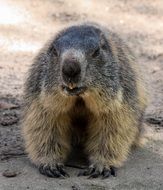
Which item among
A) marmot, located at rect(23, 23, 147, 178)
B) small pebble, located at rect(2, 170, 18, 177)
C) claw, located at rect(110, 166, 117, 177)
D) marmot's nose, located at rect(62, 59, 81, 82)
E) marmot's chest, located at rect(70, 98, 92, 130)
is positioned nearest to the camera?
marmot's nose, located at rect(62, 59, 81, 82)

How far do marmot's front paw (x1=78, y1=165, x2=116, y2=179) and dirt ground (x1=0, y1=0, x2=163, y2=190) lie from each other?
0.08 m

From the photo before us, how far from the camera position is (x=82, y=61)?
18.9ft

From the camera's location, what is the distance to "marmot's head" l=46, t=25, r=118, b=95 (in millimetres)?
5656

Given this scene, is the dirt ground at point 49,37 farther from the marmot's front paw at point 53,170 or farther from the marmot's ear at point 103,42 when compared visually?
the marmot's ear at point 103,42

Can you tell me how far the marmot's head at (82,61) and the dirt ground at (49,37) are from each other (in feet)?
2.88

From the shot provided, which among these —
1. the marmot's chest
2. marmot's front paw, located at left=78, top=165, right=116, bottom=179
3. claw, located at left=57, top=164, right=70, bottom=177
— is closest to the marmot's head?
the marmot's chest

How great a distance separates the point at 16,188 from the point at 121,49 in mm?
1711

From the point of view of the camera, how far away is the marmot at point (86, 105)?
5.99 m

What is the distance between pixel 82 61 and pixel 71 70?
0.21 meters

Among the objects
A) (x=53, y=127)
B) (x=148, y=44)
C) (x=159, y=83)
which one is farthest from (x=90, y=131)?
(x=148, y=44)

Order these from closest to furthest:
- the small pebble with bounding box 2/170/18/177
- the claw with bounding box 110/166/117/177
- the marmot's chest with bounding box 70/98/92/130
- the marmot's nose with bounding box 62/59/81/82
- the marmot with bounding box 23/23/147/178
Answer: the marmot's nose with bounding box 62/59/81/82, the marmot with bounding box 23/23/147/178, the marmot's chest with bounding box 70/98/92/130, the small pebble with bounding box 2/170/18/177, the claw with bounding box 110/166/117/177

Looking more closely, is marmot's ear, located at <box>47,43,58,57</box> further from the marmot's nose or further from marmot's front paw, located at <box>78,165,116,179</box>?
marmot's front paw, located at <box>78,165,116,179</box>

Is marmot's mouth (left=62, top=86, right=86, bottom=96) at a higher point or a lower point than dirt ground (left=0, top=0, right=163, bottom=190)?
higher

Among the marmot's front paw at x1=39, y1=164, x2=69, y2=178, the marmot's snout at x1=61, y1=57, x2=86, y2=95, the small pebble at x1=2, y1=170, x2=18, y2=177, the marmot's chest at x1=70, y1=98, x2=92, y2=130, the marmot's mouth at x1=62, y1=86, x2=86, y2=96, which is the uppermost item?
the marmot's snout at x1=61, y1=57, x2=86, y2=95
